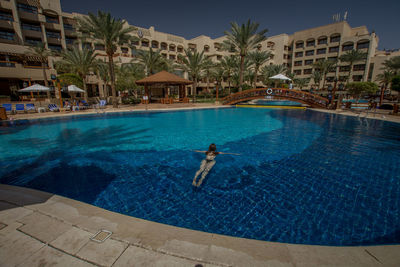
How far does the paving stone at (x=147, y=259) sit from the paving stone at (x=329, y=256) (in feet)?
4.04

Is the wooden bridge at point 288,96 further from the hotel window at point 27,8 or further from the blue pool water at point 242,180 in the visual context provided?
the hotel window at point 27,8

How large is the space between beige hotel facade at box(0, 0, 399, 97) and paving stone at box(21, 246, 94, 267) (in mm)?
26666

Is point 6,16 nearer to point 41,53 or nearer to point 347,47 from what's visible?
point 41,53

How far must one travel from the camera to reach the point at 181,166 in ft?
22.6

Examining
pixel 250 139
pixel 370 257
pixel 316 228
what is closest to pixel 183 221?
pixel 316 228

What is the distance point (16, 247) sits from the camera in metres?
2.43

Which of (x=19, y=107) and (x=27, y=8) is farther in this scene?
(x=27, y=8)

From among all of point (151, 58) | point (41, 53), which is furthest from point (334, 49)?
point (41, 53)

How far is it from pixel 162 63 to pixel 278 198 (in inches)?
1279

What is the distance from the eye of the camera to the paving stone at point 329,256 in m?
2.26

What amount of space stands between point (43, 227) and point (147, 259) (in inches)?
72.1

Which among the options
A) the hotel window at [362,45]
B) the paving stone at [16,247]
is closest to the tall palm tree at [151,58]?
the paving stone at [16,247]

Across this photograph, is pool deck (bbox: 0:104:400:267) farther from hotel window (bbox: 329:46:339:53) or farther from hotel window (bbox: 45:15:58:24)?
hotel window (bbox: 329:46:339:53)

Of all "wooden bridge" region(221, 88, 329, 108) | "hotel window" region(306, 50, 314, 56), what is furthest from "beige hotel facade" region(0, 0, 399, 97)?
"wooden bridge" region(221, 88, 329, 108)
